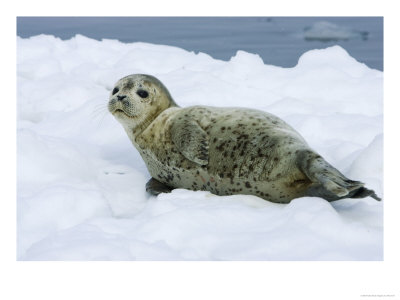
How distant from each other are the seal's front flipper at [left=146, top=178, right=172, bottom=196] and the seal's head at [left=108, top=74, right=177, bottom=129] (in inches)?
17.5

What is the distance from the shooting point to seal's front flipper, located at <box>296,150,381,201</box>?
9.61 feet

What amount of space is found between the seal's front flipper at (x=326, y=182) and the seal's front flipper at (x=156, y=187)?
99cm

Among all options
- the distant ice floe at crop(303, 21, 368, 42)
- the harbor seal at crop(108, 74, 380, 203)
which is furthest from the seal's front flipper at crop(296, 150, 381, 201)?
the distant ice floe at crop(303, 21, 368, 42)

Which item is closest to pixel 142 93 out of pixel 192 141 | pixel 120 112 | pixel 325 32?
pixel 120 112

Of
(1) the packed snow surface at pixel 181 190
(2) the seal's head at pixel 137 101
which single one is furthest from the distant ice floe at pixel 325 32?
(2) the seal's head at pixel 137 101

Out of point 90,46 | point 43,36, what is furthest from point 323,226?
point 43,36

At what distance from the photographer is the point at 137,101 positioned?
4.03m

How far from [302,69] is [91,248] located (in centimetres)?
470

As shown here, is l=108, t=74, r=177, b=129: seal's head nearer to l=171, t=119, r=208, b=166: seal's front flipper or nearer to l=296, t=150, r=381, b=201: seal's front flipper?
l=171, t=119, r=208, b=166: seal's front flipper

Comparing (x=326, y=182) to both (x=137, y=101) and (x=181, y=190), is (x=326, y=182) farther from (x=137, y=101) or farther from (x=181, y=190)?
(x=137, y=101)

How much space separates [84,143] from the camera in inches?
191

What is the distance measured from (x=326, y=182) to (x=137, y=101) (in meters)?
1.63

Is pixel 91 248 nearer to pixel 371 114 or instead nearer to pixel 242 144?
pixel 242 144

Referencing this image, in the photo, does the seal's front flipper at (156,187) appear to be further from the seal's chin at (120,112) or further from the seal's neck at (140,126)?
the seal's chin at (120,112)
